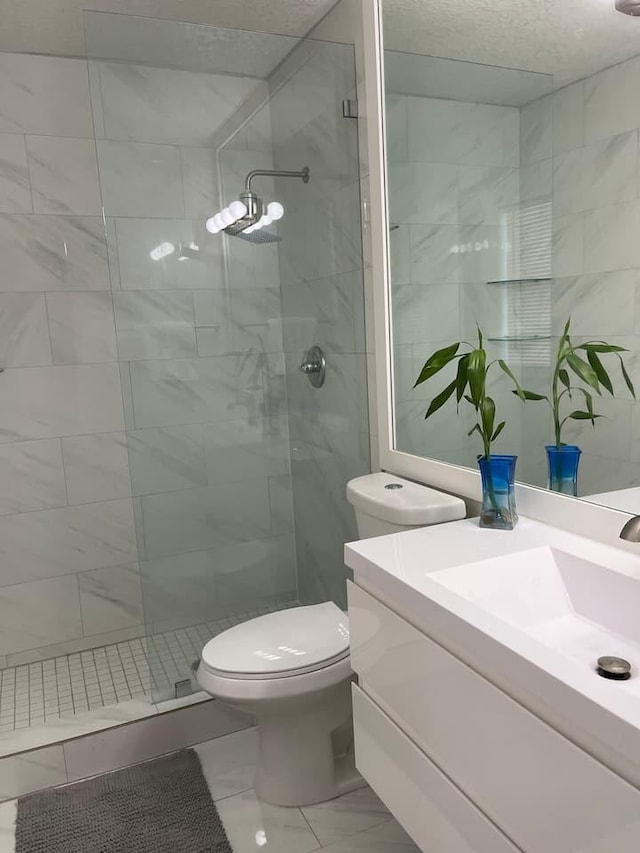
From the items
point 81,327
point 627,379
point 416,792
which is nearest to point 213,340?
point 81,327

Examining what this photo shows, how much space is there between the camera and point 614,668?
1.06 meters

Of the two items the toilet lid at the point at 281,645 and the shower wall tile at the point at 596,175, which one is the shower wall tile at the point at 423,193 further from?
the toilet lid at the point at 281,645

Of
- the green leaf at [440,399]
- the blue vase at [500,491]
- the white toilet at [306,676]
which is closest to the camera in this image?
the blue vase at [500,491]

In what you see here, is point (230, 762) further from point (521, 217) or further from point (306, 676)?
point (521, 217)

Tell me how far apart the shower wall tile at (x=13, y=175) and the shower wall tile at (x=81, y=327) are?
35 cm

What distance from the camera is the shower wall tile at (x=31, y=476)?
264 centimetres

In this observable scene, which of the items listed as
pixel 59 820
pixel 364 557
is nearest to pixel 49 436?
pixel 59 820

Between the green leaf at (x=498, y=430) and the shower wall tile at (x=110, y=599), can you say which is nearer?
the green leaf at (x=498, y=430)

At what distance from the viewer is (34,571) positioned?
8.91 ft

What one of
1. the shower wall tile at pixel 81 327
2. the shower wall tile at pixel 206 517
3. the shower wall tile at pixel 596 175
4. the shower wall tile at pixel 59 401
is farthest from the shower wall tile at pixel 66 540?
the shower wall tile at pixel 596 175

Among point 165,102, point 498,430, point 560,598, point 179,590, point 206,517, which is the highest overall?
point 165,102

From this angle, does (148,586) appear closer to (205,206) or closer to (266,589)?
(266,589)

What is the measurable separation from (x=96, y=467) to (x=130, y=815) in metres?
1.30

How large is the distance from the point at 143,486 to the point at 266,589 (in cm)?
59
